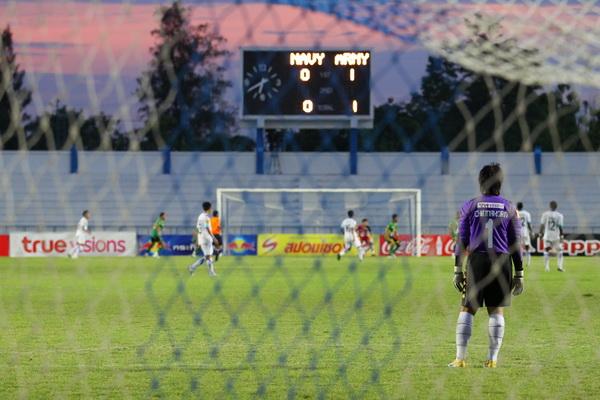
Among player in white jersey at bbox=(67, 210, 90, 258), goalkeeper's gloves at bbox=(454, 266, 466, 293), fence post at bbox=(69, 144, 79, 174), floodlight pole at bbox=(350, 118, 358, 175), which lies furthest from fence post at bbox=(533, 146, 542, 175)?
goalkeeper's gloves at bbox=(454, 266, 466, 293)

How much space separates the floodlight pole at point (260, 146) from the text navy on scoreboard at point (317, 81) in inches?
58.7

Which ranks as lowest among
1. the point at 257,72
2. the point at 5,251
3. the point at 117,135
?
the point at 5,251

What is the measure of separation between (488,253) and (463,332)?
0.78 metres

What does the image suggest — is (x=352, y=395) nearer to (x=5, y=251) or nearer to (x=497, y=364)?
(x=497, y=364)

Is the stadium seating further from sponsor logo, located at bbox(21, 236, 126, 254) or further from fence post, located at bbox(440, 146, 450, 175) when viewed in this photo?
fence post, located at bbox(440, 146, 450, 175)

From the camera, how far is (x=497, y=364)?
1055 cm

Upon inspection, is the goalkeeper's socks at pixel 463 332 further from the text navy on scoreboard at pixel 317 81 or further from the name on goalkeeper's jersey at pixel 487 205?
the text navy on scoreboard at pixel 317 81

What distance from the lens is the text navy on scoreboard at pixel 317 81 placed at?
38812 millimetres

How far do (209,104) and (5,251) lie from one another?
106 feet

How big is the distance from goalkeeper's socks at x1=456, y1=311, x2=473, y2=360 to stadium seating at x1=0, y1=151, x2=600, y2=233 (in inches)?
1201

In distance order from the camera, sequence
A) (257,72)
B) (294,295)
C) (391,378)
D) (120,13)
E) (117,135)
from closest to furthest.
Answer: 1. (120,13)
2. (391,378)
3. (117,135)
4. (294,295)
5. (257,72)

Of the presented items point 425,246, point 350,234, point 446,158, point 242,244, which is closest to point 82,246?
point 242,244

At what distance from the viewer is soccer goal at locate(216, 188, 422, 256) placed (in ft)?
140

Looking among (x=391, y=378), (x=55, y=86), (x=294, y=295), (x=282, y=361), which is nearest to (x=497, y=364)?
(x=391, y=378)
